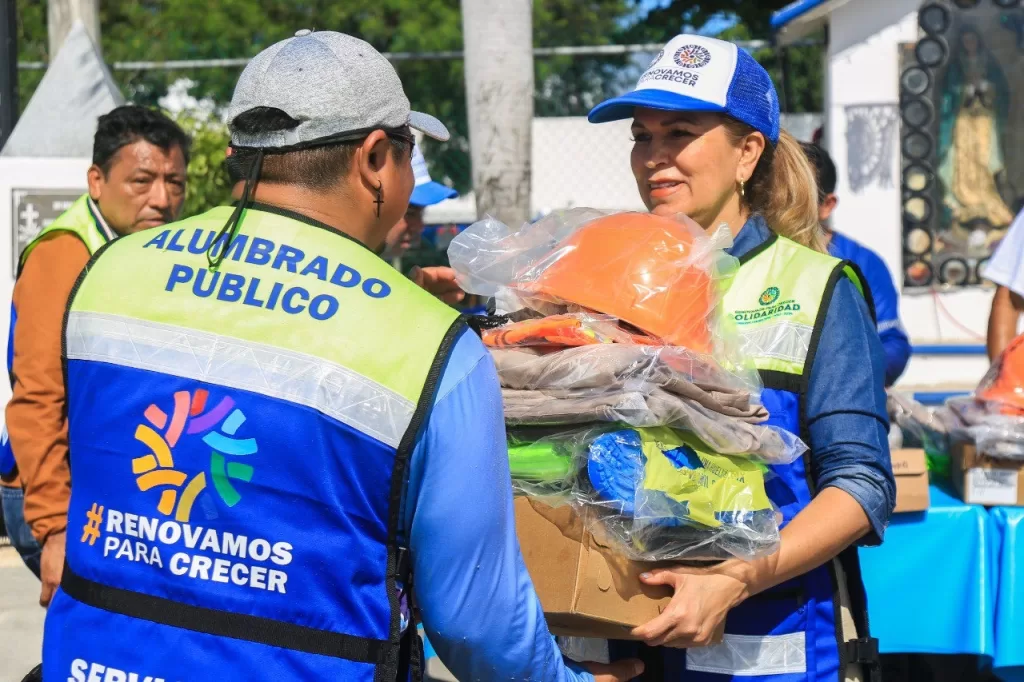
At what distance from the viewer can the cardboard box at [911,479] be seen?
12.6 feet

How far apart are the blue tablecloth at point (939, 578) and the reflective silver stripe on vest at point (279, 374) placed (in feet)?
9.61

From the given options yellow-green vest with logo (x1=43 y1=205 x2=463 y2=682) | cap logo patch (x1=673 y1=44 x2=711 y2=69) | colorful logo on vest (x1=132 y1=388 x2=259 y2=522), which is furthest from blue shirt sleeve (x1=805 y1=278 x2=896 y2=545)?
colorful logo on vest (x1=132 y1=388 x2=259 y2=522)

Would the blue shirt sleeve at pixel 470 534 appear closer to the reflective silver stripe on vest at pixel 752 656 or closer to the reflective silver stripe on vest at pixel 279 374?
the reflective silver stripe on vest at pixel 279 374

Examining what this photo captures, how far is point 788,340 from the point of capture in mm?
2094

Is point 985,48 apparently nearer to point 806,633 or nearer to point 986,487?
point 986,487

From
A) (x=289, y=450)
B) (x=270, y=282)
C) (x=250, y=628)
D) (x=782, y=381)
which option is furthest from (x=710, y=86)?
(x=250, y=628)

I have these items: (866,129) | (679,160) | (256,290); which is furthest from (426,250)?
(256,290)

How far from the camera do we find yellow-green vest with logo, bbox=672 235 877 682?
2080 mm

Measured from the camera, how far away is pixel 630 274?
1932mm

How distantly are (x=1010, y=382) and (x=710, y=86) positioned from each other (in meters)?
2.17

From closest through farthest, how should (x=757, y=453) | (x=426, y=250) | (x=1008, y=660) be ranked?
(x=757, y=453) → (x=1008, y=660) → (x=426, y=250)

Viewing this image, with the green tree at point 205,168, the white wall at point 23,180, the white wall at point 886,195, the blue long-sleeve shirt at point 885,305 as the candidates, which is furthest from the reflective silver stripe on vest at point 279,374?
the white wall at point 886,195

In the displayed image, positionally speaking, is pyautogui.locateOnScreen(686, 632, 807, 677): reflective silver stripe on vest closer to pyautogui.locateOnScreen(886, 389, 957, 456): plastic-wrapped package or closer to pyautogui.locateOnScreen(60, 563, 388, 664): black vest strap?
pyautogui.locateOnScreen(60, 563, 388, 664): black vest strap

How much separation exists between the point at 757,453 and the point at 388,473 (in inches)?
26.7
